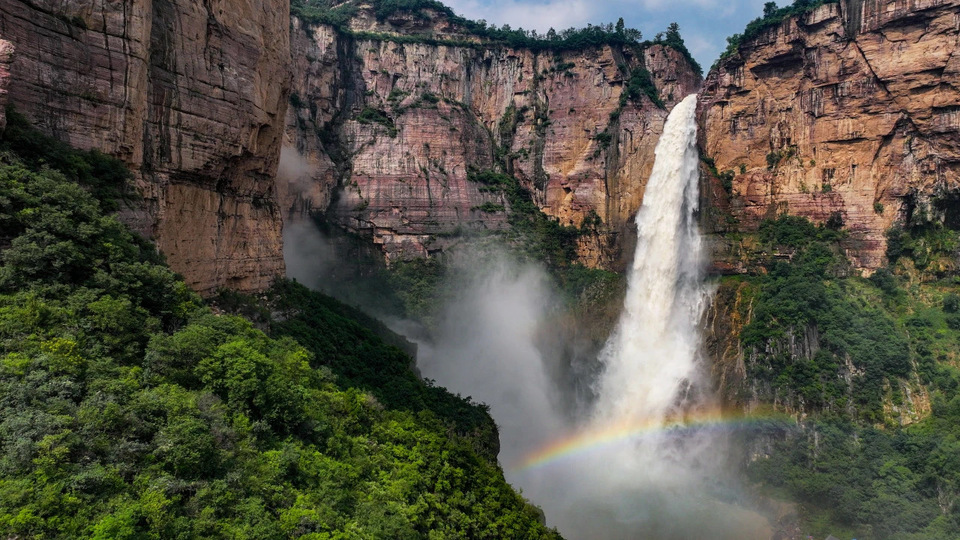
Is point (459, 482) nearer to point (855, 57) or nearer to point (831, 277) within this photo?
point (831, 277)

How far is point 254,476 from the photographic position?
30.1 feet

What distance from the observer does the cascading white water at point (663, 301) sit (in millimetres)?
35938

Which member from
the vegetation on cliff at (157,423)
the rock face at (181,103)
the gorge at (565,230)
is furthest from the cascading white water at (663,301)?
the rock face at (181,103)

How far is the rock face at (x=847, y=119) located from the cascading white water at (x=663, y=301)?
2.42 metres

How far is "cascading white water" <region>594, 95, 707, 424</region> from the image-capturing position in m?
35.9

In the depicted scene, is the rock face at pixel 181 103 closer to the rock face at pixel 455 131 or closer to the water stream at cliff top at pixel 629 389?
the water stream at cliff top at pixel 629 389

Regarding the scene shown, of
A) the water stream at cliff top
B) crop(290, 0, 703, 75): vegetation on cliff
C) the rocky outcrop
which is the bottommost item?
the water stream at cliff top

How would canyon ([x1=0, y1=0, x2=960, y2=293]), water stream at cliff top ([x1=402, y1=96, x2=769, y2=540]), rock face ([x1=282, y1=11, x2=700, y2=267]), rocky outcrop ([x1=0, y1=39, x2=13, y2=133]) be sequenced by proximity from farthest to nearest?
rock face ([x1=282, y1=11, x2=700, y2=267]) → water stream at cliff top ([x1=402, y1=96, x2=769, y2=540]) → canyon ([x1=0, y1=0, x2=960, y2=293]) → rocky outcrop ([x1=0, y1=39, x2=13, y2=133])

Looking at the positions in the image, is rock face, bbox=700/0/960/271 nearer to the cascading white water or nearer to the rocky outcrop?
the cascading white water

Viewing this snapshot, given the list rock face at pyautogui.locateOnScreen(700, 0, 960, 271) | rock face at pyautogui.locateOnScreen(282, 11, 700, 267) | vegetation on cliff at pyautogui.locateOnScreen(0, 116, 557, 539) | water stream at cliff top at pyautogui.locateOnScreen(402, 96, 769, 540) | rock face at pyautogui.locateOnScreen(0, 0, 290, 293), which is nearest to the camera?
vegetation on cliff at pyautogui.locateOnScreen(0, 116, 557, 539)

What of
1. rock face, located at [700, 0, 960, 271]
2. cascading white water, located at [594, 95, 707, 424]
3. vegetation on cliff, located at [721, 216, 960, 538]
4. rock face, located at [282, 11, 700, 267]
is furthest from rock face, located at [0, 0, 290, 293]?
rock face, located at [700, 0, 960, 271]

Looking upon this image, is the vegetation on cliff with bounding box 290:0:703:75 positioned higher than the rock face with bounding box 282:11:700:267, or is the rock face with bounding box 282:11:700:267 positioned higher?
the vegetation on cliff with bounding box 290:0:703:75

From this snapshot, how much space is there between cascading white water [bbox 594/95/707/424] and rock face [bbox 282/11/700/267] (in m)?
2.65

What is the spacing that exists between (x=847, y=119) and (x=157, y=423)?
37265 mm
